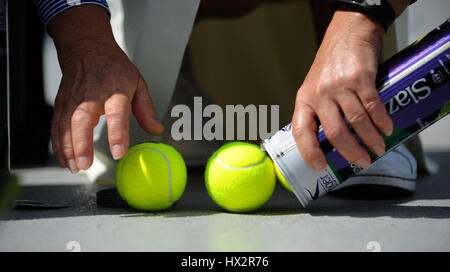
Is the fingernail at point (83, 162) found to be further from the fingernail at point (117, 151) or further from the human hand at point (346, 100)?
the human hand at point (346, 100)

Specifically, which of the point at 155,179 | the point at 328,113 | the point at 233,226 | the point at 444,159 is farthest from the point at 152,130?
the point at 444,159

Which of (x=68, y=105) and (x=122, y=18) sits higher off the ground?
(x=122, y=18)

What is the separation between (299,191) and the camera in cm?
103

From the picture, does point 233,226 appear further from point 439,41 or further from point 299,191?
point 439,41

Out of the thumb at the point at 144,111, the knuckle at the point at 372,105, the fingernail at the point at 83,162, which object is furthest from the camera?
the thumb at the point at 144,111

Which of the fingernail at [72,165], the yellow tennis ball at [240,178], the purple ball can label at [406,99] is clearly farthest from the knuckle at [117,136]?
the purple ball can label at [406,99]

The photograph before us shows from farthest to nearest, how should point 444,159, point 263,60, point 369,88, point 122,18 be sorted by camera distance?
point 444,159 < point 263,60 < point 122,18 < point 369,88

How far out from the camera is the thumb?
3.66 feet

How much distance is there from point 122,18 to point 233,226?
0.83 m

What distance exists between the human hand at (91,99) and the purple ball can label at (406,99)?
377 mm

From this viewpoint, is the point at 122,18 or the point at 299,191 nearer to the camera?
the point at 299,191

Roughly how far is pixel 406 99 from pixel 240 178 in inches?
15.5

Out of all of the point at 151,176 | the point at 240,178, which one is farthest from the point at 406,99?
the point at 151,176

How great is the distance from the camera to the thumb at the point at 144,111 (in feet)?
3.66
